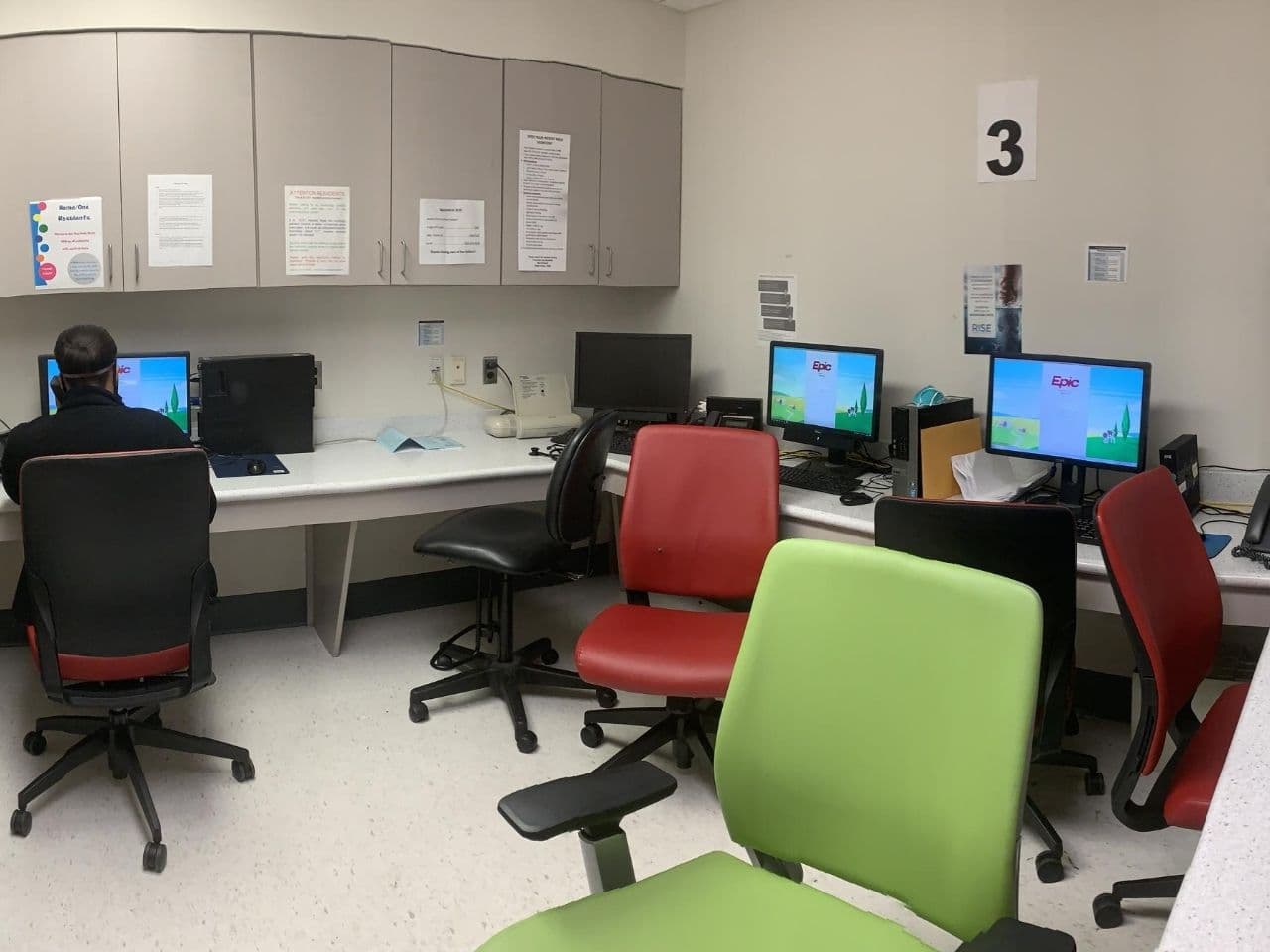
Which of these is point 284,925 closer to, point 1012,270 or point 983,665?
point 983,665

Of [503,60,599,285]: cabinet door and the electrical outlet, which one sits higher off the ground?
[503,60,599,285]: cabinet door

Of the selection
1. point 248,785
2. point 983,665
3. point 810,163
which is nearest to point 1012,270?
point 810,163

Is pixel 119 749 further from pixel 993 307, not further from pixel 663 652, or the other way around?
pixel 993 307

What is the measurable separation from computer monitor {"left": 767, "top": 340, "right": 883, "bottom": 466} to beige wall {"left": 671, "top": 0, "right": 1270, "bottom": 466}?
0.22 m

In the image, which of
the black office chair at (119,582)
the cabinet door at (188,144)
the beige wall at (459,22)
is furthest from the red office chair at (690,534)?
the beige wall at (459,22)

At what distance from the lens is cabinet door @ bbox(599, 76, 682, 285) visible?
4344 millimetres

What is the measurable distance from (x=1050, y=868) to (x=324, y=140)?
2918mm

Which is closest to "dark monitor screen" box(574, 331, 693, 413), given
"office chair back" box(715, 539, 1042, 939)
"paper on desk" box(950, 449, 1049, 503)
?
"paper on desk" box(950, 449, 1049, 503)

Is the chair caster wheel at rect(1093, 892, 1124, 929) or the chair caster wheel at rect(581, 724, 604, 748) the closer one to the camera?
the chair caster wheel at rect(1093, 892, 1124, 929)

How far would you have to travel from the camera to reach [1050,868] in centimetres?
268

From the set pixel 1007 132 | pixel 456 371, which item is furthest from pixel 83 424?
pixel 1007 132

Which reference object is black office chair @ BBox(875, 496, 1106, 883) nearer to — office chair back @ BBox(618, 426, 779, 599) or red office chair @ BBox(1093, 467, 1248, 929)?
red office chair @ BBox(1093, 467, 1248, 929)

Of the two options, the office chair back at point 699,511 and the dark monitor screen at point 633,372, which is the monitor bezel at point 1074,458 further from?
the dark monitor screen at point 633,372

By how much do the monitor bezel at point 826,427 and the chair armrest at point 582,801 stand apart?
7.26 ft
